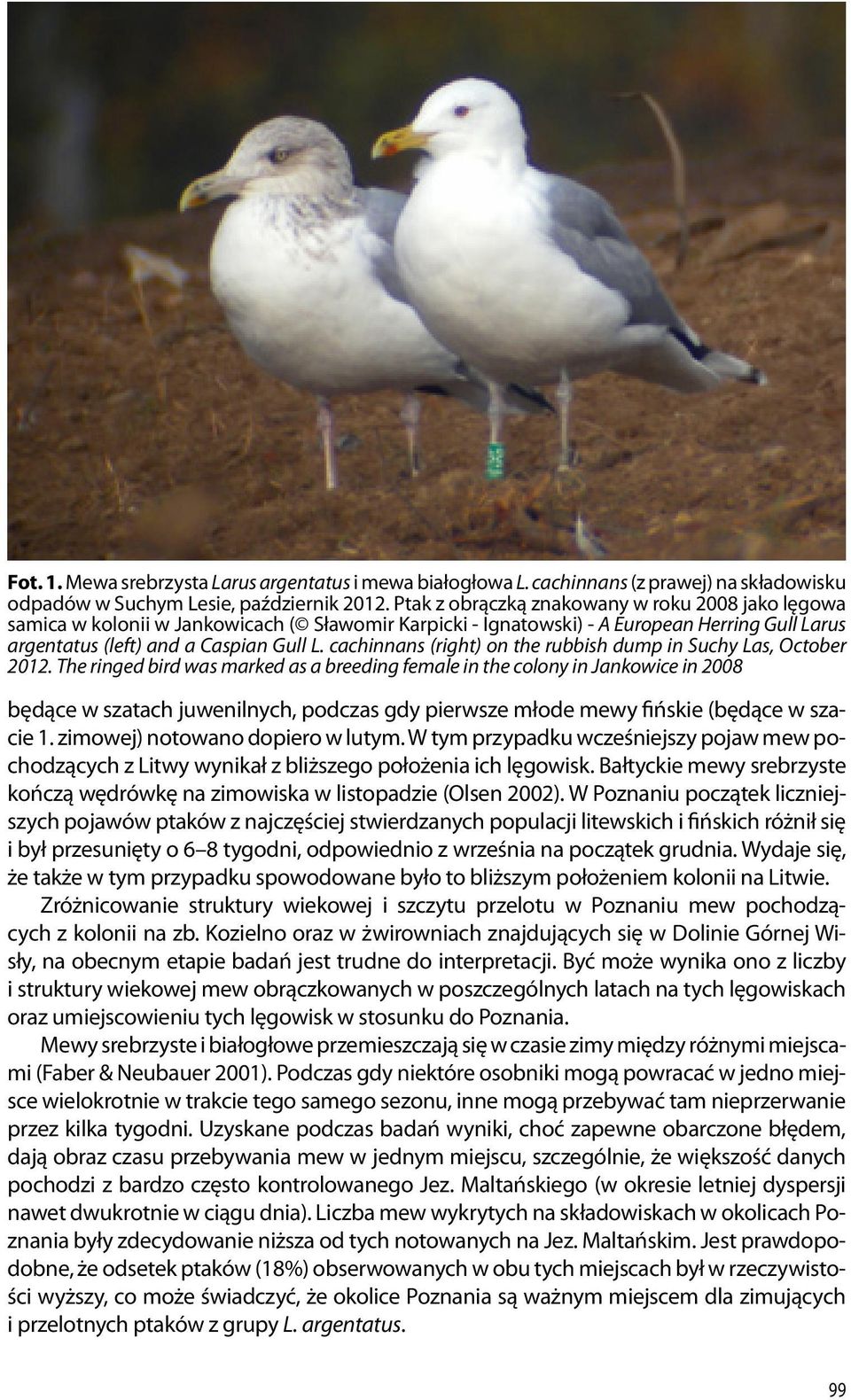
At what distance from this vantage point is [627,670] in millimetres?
3117

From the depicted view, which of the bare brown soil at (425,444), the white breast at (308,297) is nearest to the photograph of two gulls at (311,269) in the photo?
the white breast at (308,297)

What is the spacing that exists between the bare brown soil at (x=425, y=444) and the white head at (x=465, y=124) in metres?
0.85

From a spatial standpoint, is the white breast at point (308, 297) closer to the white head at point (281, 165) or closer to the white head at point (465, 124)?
the white head at point (281, 165)

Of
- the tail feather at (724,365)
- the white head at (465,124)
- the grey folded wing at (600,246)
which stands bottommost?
the tail feather at (724,365)

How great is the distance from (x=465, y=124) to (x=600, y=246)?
1.68 feet

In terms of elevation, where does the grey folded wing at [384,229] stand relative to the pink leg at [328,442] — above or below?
above

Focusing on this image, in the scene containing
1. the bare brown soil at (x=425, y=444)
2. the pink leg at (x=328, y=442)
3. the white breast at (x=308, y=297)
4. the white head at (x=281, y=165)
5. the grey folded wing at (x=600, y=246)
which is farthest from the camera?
the pink leg at (x=328, y=442)

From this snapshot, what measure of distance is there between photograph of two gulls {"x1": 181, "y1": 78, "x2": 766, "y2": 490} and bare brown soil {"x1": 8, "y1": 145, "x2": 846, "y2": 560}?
0.22 meters

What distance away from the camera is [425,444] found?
5355 mm

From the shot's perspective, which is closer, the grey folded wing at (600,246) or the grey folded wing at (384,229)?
the grey folded wing at (600,246)

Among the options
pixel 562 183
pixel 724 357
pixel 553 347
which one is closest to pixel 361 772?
pixel 553 347

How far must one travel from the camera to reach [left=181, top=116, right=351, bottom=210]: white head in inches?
184

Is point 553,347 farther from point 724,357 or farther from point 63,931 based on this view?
point 63,931

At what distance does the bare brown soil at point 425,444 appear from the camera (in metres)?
4.17
